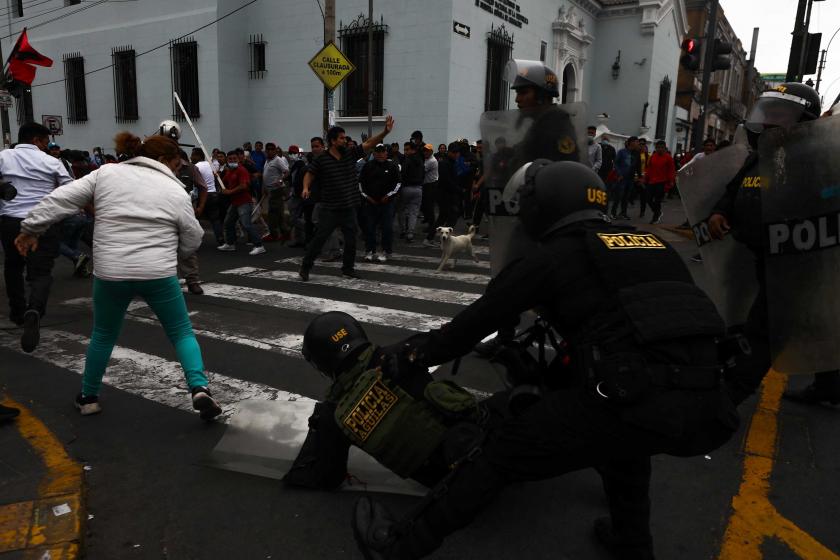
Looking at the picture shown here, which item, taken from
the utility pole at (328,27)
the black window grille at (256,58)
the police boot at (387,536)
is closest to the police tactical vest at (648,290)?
the police boot at (387,536)

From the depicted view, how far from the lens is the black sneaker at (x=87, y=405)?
12.0ft

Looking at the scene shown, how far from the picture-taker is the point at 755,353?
335 centimetres

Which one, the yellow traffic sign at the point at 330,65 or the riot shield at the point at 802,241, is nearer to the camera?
the riot shield at the point at 802,241

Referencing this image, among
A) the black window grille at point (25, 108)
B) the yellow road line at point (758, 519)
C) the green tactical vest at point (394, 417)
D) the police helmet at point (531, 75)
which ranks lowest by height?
the yellow road line at point (758, 519)

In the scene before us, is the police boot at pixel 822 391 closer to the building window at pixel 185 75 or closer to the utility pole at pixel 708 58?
the utility pole at pixel 708 58

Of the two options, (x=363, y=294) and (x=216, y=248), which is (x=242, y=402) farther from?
(x=216, y=248)

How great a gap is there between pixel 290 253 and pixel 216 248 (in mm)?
1405

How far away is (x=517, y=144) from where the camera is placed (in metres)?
4.11

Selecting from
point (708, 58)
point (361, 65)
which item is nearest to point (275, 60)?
point (361, 65)

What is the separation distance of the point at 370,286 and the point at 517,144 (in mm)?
3769

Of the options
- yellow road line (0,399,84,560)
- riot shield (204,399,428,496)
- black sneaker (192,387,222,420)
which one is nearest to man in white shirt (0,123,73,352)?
black sneaker (192,387,222,420)

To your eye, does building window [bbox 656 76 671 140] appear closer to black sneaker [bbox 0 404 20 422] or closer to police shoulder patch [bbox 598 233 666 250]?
police shoulder patch [bbox 598 233 666 250]

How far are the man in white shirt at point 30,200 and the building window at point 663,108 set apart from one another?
93.5 feet

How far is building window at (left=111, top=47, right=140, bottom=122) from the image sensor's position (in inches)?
805
